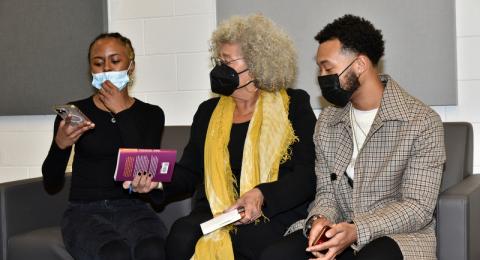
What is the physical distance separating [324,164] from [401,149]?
13.5 inches

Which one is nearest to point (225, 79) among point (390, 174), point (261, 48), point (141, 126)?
point (261, 48)

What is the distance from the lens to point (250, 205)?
2.41m

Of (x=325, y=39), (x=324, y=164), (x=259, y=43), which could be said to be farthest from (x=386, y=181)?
(x=259, y=43)

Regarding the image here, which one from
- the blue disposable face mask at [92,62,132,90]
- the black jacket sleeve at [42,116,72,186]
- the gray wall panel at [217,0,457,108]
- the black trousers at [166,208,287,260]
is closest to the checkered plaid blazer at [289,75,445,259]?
the black trousers at [166,208,287,260]

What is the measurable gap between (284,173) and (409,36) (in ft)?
3.16

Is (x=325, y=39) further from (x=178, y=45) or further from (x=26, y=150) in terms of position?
(x=26, y=150)

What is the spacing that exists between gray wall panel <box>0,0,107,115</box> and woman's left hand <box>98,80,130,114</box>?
0.93 m

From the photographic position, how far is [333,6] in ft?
10.5

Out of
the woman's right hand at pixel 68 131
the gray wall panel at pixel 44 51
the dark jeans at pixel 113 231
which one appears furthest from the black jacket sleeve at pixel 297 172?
the gray wall panel at pixel 44 51

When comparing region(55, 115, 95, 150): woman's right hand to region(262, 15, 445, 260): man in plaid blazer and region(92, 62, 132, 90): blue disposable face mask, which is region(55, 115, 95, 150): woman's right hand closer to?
region(92, 62, 132, 90): blue disposable face mask

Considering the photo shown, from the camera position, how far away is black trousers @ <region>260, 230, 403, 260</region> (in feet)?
6.79

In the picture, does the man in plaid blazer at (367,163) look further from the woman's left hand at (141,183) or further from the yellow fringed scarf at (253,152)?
the woman's left hand at (141,183)

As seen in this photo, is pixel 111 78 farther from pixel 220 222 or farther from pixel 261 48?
pixel 220 222

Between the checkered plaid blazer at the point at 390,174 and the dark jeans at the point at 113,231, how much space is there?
589 mm
